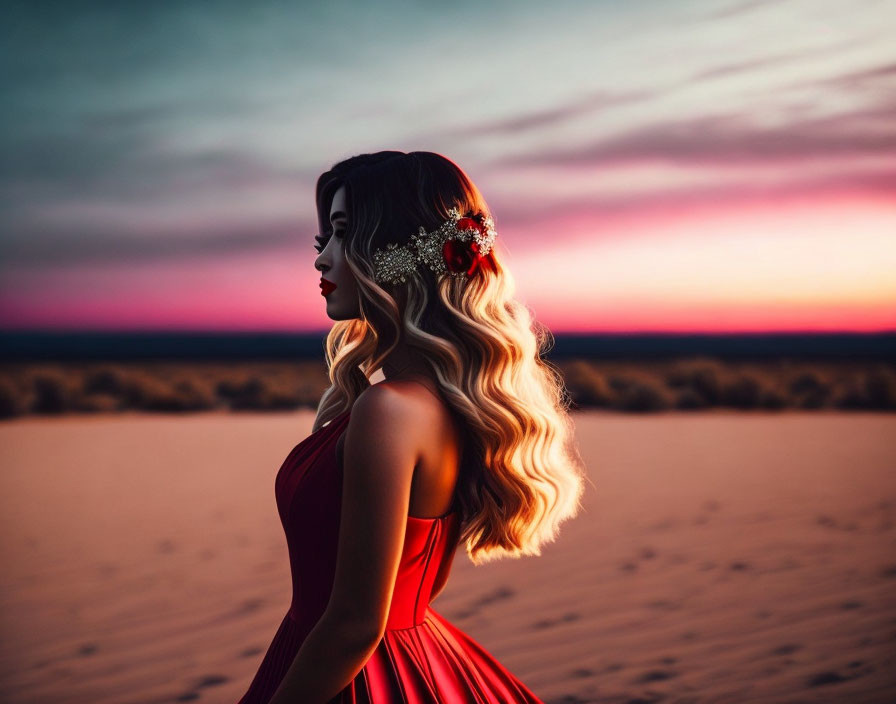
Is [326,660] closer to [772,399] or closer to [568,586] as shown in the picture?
[568,586]

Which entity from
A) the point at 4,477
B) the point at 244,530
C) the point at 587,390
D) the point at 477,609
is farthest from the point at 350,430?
the point at 587,390

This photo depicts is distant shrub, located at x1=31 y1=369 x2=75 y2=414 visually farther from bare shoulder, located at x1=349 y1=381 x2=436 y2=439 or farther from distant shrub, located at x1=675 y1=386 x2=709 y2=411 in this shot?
bare shoulder, located at x1=349 y1=381 x2=436 y2=439

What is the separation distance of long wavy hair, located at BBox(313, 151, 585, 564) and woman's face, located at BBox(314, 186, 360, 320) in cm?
2

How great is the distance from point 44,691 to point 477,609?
2.75m

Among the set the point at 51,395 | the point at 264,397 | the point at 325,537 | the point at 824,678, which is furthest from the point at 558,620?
the point at 51,395

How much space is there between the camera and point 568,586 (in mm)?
6191

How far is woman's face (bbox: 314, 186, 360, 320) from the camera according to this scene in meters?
1.45

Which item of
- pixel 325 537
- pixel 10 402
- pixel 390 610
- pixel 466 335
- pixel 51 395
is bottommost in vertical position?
pixel 51 395

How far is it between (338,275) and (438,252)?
0.19m

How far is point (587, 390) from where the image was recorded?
22344mm

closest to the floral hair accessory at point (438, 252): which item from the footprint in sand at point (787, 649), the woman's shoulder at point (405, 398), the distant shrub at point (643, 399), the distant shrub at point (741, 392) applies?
the woman's shoulder at point (405, 398)

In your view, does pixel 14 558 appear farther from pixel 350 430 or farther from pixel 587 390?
pixel 587 390

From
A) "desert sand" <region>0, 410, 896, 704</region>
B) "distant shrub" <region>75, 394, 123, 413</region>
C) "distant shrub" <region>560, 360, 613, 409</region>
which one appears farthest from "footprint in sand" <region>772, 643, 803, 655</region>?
"distant shrub" <region>75, 394, 123, 413</region>

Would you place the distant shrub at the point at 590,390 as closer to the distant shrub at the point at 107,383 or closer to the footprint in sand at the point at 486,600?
the distant shrub at the point at 107,383
